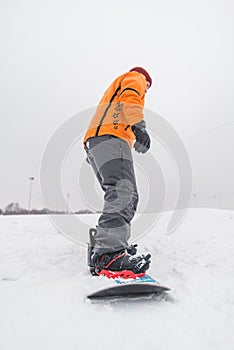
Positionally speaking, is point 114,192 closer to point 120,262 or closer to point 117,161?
point 117,161

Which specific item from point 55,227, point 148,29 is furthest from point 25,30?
point 55,227

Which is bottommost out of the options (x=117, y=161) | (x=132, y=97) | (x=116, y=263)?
(x=116, y=263)

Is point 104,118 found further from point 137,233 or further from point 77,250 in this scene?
point 137,233

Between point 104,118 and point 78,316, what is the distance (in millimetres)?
1559

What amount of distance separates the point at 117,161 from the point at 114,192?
274 millimetres

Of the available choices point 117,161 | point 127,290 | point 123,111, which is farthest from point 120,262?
point 123,111

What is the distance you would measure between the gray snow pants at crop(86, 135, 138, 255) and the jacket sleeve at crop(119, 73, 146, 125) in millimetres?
239

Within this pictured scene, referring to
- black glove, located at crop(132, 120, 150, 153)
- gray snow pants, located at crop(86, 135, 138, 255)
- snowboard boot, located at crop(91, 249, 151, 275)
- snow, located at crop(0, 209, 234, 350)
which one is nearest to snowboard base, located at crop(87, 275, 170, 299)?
snow, located at crop(0, 209, 234, 350)

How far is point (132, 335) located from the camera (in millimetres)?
841

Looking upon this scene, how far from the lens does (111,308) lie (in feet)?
3.54

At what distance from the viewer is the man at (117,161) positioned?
1.64 m

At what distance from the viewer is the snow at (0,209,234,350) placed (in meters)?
0.81

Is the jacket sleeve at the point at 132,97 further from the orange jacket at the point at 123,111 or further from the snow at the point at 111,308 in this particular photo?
the snow at the point at 111,308

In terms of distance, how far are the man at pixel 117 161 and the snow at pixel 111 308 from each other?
0.83ft
